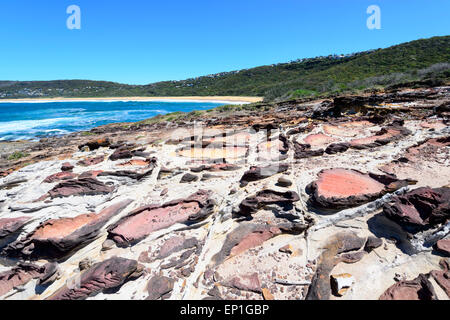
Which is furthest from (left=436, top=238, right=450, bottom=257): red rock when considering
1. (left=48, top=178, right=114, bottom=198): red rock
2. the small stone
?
(left=48, top=178, right=114, bottom=198): red rock

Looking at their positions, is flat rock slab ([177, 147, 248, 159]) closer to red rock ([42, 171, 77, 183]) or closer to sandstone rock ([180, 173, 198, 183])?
sandstone rock ([180, 173, 198, 183])

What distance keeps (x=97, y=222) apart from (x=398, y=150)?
26.5 ft

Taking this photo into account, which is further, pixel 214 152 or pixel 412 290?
pixel 214 152

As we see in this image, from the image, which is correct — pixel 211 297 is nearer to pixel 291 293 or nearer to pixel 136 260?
pixel 291 293

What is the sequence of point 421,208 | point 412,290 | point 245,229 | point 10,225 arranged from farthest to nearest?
point 10,225 < point 245,229 < point 421,208 < point 412,290

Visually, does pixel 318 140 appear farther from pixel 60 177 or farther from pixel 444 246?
pixel 60 177

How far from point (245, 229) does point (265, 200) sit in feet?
2.79

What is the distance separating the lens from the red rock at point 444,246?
2712mm

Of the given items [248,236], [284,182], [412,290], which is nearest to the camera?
[412,290]

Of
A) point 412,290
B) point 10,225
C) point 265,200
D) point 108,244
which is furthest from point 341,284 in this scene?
point 10,225

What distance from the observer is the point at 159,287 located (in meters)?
3.00

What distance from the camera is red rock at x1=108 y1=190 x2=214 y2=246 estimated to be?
158 inches

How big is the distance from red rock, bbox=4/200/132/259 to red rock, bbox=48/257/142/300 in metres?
0.84

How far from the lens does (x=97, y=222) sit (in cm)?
441
